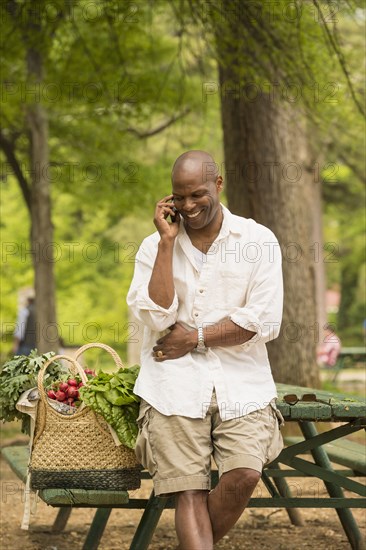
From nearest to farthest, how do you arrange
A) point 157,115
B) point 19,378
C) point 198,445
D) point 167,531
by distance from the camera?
point 198,445
point 19,378
point 167,531
point 157,115

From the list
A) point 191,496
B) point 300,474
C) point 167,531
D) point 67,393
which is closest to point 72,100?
point 167,531

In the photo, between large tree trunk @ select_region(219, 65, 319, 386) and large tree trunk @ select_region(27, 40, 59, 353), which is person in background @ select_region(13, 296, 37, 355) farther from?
large tree trunk @ select_region(219, 65, 319, 386)

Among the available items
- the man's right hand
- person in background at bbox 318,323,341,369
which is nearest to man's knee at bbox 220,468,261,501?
the man's right hand

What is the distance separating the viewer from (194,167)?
4801 mm

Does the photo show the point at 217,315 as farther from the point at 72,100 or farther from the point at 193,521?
the point at 72,100

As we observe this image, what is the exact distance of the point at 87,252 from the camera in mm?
27469

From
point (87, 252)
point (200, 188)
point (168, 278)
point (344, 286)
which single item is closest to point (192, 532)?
point (168, 278)

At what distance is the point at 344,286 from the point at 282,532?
117 feet

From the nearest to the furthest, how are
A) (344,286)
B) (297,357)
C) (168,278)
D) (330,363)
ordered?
(168,278) → (297,357) → (330,363) → (344,286)

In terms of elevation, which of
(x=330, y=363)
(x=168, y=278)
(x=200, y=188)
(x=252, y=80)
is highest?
(x=252, y=80)

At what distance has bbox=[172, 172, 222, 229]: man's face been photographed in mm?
4785

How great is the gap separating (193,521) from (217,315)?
952 mm

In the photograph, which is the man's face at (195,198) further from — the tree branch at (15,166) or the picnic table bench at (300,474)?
the tree branch at (15,166)

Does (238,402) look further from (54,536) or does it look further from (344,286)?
(344,286)
